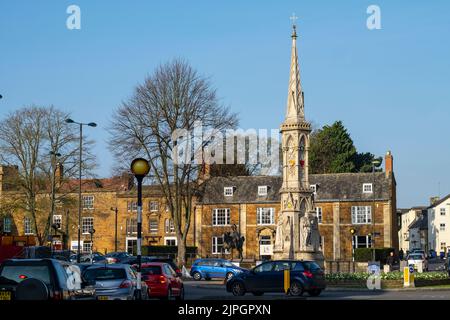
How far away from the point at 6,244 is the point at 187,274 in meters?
14.5

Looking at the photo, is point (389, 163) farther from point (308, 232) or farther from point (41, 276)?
point (41, 276)

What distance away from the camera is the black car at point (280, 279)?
113 feet

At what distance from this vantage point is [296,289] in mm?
34500

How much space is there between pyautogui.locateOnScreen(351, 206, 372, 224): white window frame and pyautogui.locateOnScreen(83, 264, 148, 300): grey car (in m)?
59.7

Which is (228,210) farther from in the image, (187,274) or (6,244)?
(6,244)

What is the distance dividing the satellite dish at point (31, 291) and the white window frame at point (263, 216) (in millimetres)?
72048

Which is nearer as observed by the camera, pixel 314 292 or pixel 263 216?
pixel 314 292

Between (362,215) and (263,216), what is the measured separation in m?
10.4

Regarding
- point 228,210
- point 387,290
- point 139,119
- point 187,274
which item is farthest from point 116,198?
point 387,290

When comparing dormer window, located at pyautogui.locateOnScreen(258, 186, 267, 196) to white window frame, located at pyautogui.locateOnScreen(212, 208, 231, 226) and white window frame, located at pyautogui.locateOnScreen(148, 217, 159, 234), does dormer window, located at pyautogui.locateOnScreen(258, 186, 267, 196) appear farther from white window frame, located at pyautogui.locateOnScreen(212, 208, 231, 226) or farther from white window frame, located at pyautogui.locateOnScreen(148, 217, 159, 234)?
white window frame, located at pyautogui.locateOnScreen(148, 217, 159, 234)

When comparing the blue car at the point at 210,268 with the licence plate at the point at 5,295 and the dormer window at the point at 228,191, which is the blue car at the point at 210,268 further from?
the licence plate at the point at 5,295

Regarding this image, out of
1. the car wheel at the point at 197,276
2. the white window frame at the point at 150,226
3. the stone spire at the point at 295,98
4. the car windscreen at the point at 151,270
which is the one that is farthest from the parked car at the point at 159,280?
A: the white window frame at the point at 150,226

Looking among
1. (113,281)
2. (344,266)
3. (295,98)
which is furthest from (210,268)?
(113,281)

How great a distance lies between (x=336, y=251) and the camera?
83.0m
